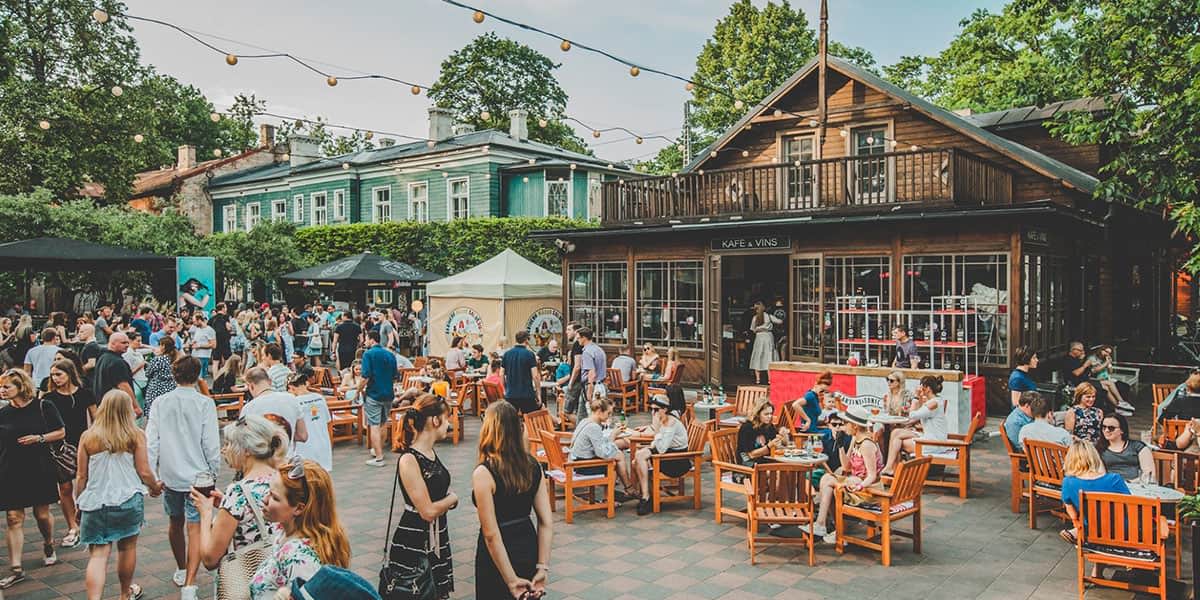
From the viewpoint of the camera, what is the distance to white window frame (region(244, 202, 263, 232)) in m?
36.4

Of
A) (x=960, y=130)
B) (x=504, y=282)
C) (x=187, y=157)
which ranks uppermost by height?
(x=187, y=157)

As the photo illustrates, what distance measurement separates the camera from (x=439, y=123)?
32.7 meters

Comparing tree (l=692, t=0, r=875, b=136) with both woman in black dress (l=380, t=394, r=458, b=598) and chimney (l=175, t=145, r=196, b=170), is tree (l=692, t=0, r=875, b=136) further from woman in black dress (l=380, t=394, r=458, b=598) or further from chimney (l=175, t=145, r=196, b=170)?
woman in black dress (l=380, t=394, r=458, b=598)

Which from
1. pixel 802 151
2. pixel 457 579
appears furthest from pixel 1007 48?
pixel 457 579

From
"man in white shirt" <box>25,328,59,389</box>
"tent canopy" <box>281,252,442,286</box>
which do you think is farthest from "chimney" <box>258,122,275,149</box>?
"man in white shirt" <box>25,328,59,389</box>

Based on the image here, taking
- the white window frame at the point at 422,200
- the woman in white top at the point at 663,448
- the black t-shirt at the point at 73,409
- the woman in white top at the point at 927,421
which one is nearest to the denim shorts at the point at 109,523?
the black t-shirt at the point at 73,409

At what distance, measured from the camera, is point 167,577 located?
630 cm

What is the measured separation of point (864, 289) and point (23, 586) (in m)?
12.5

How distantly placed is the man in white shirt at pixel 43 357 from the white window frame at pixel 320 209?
2296 centimetres

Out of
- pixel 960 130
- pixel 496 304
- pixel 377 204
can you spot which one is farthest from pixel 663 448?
pixel 377 204

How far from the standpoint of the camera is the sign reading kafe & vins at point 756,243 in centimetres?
1505

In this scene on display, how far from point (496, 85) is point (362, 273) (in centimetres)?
3059

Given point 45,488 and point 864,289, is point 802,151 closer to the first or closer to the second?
point 864,289

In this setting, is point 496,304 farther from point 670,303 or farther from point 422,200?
point 422,200
